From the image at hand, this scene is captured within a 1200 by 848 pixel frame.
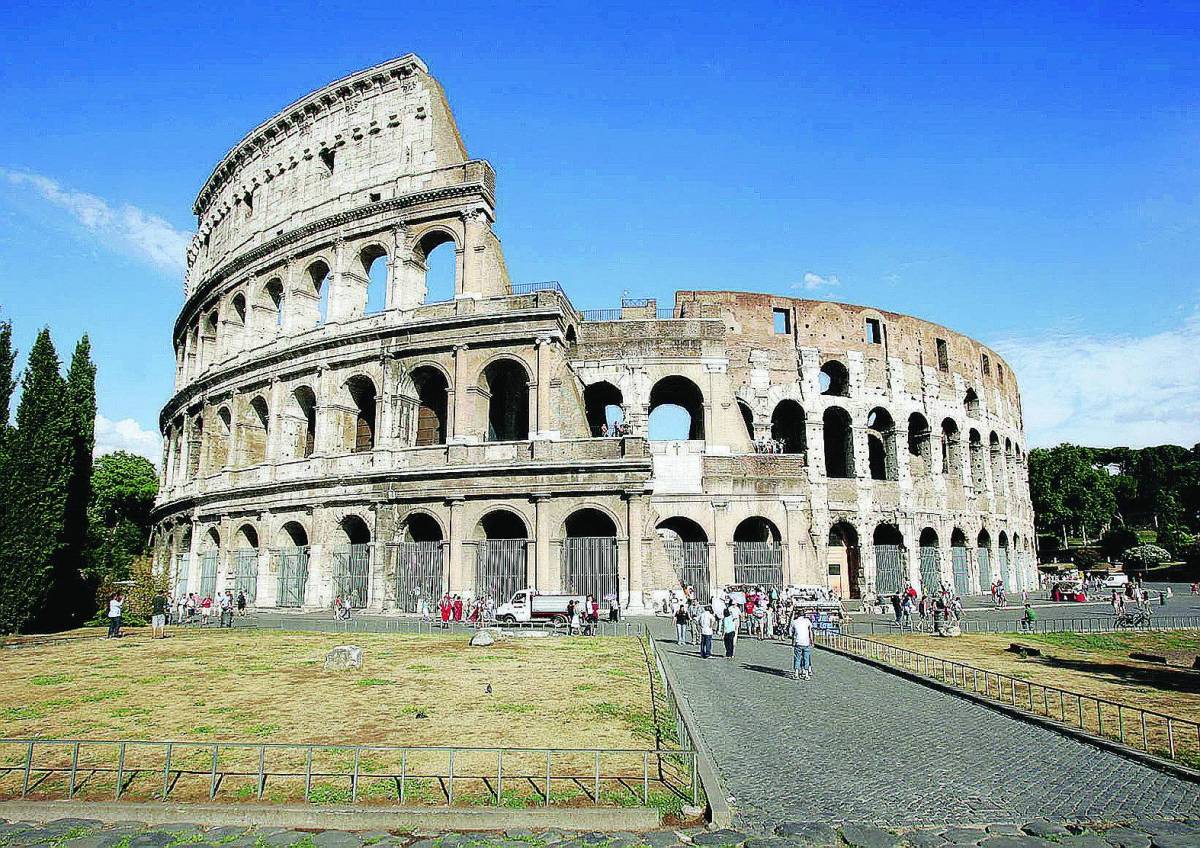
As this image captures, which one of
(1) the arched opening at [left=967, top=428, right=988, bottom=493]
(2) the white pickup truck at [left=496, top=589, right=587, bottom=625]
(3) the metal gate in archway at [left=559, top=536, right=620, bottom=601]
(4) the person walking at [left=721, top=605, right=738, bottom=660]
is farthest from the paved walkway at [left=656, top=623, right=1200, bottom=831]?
(1) the arched opening at [left=967, top=428, right=988, bottom=493]

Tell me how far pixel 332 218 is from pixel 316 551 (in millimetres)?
13543

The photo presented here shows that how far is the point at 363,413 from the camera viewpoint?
3161 cm

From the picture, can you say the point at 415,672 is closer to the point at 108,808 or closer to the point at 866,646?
the point at 108,808

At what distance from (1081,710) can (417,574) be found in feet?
70.6

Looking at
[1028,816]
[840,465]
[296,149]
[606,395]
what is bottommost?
[1028,816]

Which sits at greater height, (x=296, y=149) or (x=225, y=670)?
(x=296, y=149)

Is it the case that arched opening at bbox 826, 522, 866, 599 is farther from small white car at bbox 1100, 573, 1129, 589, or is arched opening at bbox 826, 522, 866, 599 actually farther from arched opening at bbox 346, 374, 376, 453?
arched opening at bbox 346, 374, 376, 453

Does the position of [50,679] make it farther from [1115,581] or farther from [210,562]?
[1115,581]

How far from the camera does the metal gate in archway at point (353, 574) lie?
1078 inches

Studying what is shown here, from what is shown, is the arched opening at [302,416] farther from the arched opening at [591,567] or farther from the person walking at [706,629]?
the person walking at [706,629]

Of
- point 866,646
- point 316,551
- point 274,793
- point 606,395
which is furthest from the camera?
point 606,395

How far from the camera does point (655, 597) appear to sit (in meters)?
26.1

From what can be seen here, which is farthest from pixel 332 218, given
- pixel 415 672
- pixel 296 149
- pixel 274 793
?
pixel 274 793

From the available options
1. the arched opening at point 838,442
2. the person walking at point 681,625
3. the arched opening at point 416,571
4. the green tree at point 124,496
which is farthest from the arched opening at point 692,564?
the green tree at point 124,496
